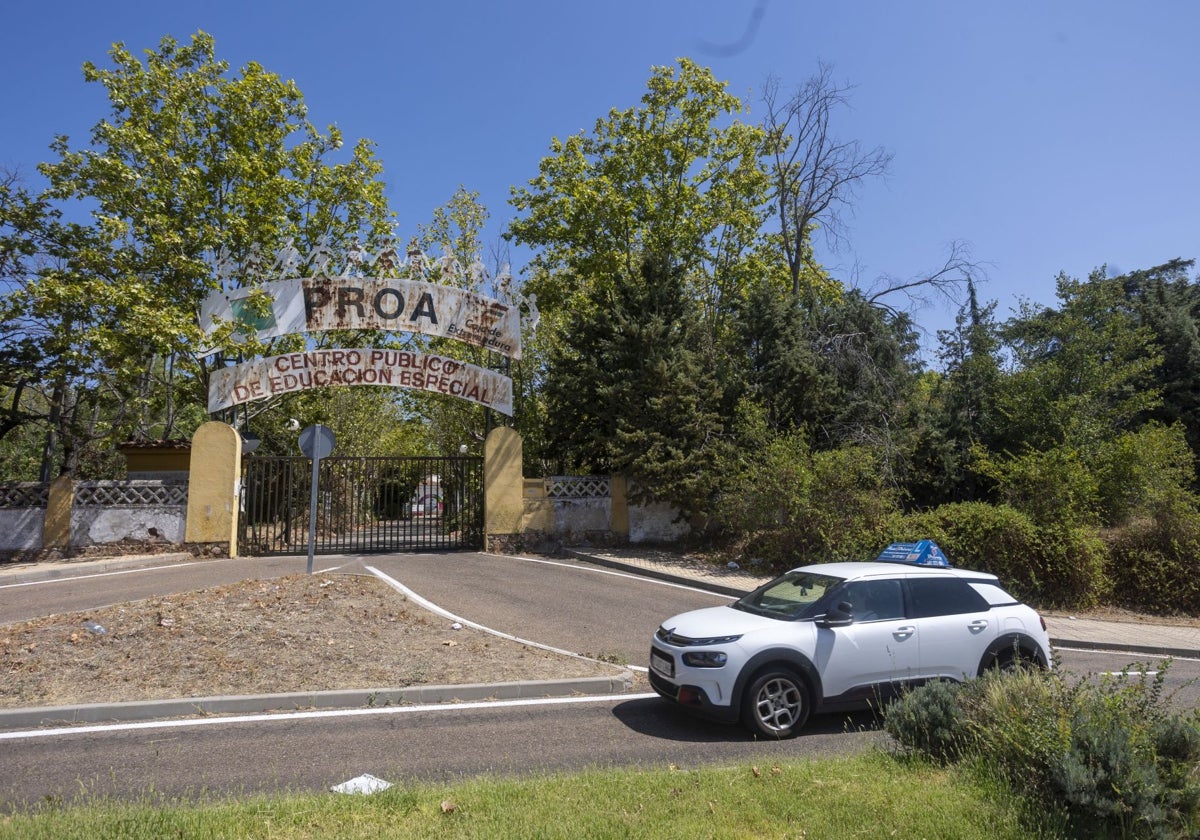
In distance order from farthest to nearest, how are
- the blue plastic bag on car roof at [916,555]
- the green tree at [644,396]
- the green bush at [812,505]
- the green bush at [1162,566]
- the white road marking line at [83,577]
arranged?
the green tree at [644,396], the green bush at [812,505], the green bush at [1162,566], the white road marking line at [83,577], the blue plastic bag on car roof at [916,555]

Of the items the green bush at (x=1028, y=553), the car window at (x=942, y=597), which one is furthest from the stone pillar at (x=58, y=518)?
the green bush at (x=1028, y=553)

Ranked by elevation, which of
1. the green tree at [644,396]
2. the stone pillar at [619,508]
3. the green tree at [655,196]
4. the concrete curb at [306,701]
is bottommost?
the concrete curb at [306,701]

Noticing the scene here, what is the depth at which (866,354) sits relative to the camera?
2339 centimetres

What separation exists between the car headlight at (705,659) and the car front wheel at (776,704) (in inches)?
12.6

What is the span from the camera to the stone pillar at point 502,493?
754 inches

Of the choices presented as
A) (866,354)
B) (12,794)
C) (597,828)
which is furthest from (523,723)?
(866,354)

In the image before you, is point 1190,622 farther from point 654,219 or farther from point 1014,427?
point 654,219

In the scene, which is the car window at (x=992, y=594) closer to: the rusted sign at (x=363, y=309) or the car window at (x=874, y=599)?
the car window at (x=874, y=599)

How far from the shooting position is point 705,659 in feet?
21.7

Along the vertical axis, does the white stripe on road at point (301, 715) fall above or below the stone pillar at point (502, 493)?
below

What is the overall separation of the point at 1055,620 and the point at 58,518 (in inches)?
797

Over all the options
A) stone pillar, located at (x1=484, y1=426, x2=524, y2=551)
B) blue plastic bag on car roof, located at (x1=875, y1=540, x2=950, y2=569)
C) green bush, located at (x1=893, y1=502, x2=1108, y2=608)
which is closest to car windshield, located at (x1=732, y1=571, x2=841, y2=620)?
blue plastic bag on car roof, located at (x1=875, y1=540, x2=950, y2=569)

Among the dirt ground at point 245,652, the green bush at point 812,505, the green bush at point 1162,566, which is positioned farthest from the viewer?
the green bush at point 812,505

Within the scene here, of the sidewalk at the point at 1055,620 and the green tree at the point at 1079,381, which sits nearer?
the sidewalk at the point at 1055,620
